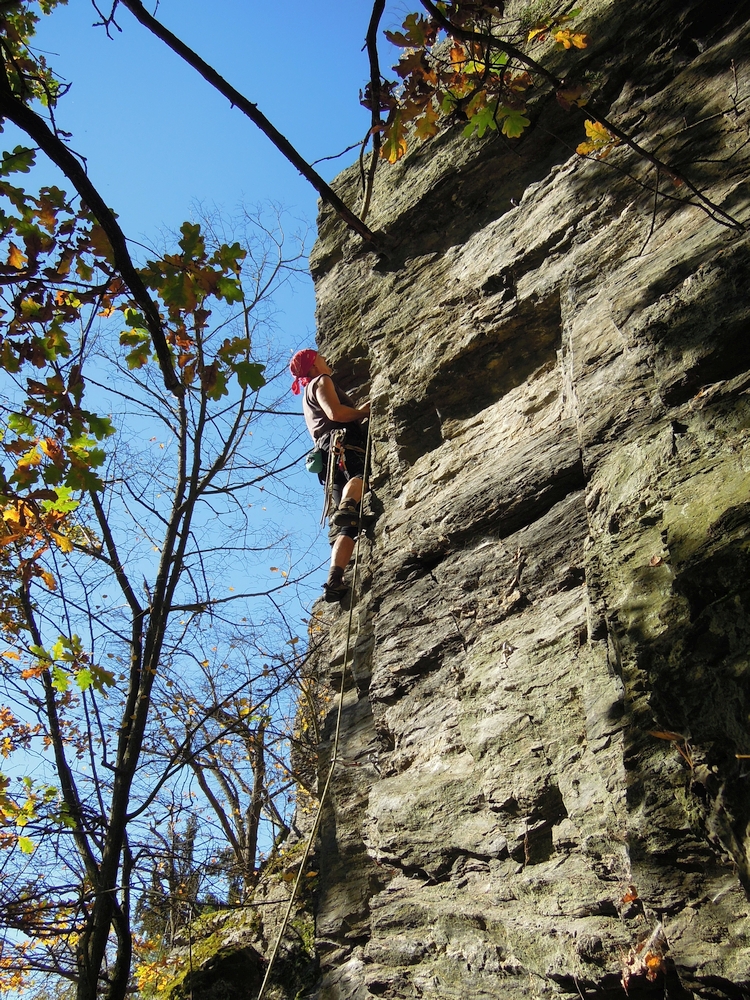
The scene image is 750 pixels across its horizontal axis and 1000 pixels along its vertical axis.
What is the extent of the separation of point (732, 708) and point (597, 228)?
2.57 m

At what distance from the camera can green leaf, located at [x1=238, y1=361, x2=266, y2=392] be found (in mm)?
3695

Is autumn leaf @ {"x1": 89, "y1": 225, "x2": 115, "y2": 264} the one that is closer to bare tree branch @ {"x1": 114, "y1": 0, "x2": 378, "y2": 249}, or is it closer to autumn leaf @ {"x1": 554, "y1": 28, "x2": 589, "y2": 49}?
bare tree branch @ {"x1": 114, "y1": 0, "x2": 378, "y2": 249}

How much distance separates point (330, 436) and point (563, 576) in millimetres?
2625

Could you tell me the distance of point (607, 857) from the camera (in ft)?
8.38

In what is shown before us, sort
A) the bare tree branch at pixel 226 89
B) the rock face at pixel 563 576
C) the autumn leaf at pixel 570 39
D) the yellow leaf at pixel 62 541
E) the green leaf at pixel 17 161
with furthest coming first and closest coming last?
the yellow leaf at pixel 62 541 < the autumn leaf at pixel 570 39 < the green leaf at pixel 17 161 < the bare tree branch at pixel 226 89 < the rock face at pixel 563 576

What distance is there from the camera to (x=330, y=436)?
18.1 ft

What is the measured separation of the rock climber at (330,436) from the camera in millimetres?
4871

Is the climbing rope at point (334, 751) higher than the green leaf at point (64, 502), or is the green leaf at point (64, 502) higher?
the green leaf at point (64, 502)

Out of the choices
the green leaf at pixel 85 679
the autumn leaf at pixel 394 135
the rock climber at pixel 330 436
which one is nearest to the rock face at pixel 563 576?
the rock climber at pixel 330 436

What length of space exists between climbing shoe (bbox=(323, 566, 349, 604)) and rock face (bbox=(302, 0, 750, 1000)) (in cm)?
21

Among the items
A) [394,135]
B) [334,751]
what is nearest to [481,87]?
[394,135]

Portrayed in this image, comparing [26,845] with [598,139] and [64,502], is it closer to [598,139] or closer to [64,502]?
[64,502]

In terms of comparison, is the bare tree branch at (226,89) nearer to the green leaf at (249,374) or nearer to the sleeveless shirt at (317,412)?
the green leaf at (249,374)

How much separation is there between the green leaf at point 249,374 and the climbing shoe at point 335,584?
1538 millimetres
